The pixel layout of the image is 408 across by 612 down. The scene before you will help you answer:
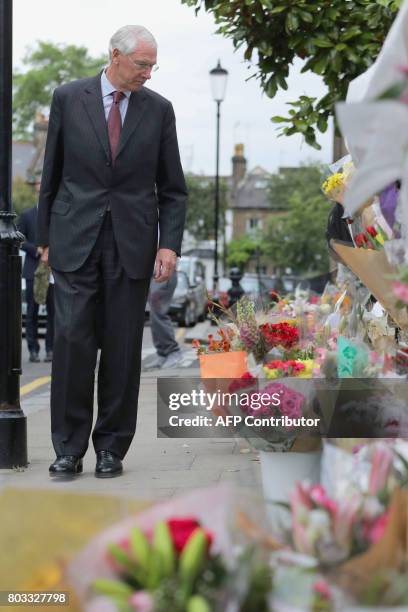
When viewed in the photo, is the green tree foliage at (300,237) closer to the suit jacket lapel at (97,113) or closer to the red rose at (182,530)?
the suit jacket lapel at (97,113)

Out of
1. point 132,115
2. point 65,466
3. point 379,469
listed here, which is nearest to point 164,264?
point 132,115

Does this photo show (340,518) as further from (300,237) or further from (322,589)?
(300,237)

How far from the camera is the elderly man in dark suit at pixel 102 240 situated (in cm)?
553

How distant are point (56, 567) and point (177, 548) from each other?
25cm

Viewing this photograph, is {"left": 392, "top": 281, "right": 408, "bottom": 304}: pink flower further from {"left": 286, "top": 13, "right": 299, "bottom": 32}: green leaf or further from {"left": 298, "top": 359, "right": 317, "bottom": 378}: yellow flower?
{"left": 286, "top": 13, "right": 299, "bottom": 32}: green leaf

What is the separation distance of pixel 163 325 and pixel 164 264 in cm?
713

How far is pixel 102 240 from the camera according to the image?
5.56 meters

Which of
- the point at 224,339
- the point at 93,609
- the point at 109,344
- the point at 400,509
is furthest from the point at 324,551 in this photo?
the point at 224,339

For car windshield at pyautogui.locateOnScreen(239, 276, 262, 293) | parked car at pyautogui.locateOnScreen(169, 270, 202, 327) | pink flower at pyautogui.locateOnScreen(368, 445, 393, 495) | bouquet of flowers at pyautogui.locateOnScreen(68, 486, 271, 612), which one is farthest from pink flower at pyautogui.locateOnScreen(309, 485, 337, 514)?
car windshield at pyautogui.locateOnScreen(239, 276, 262, 293)

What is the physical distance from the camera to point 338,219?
7.09m

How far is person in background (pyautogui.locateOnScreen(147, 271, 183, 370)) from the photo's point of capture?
12414 mm

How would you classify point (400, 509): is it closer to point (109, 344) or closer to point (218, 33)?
point (109, 344)

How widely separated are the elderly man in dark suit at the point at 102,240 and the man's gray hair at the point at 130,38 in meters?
0.09

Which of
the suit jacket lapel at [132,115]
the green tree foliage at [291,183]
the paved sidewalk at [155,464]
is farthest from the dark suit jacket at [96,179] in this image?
the green tree foliage at [291,183]
